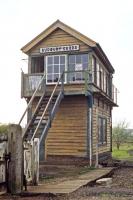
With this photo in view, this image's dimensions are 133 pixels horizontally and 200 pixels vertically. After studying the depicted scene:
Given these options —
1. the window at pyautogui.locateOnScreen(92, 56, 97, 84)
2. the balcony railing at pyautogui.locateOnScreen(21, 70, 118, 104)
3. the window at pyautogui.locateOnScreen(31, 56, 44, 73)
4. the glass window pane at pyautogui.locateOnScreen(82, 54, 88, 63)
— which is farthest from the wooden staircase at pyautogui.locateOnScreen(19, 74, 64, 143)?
the window at pyautogui.locateOnScreen(31, 56, 44, 73)

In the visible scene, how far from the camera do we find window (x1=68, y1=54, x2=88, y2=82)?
21.9 meters

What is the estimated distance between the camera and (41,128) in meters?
19.3

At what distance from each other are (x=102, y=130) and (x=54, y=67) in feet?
21.0

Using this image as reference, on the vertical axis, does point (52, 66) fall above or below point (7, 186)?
above

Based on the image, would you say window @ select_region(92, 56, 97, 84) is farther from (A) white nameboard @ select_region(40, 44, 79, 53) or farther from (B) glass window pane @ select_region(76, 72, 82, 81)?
(A) white nameboard @ select_region(40, 44, 79, 53)

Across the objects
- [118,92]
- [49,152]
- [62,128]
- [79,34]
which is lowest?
[49,152]

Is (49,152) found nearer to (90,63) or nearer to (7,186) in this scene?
(90,63)

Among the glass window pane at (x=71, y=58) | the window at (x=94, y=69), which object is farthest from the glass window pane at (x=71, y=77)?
the window at (x=94, y=69)

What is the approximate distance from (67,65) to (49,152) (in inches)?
204

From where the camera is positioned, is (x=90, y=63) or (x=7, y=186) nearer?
(x=7, y=186)

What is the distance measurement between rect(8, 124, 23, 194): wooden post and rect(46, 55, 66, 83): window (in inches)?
481

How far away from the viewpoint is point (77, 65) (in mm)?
22234

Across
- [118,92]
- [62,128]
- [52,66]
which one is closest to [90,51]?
[52,66]

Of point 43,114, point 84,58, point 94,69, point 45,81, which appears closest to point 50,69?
point 45,81
